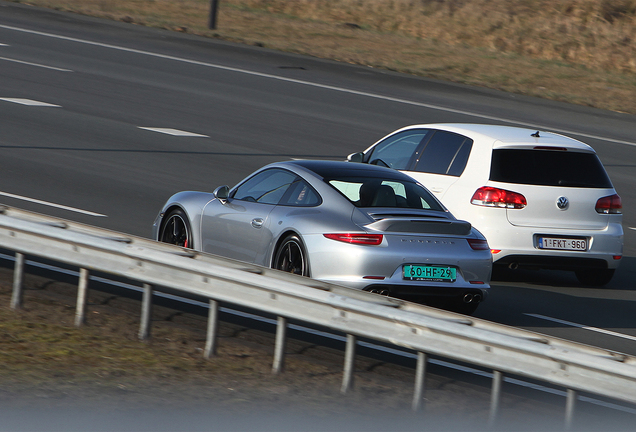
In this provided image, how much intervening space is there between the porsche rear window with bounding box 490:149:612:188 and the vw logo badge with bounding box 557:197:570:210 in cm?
19

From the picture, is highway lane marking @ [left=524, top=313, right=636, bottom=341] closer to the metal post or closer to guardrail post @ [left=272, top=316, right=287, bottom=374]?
guardrail post @ [left=272, top=316, right=287, bottom=374]

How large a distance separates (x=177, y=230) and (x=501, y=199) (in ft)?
11.3

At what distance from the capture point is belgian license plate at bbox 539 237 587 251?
10.8 meters

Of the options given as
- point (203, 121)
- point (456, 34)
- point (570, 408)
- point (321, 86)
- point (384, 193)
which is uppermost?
point (456, 34)

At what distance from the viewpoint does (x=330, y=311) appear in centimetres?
664

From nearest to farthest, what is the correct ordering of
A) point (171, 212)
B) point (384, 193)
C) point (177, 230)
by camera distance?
point (384, 193)
point (177, 230)
point (171, 212)

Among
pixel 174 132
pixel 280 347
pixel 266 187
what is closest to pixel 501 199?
pixel 266 187

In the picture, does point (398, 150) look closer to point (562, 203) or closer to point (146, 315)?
point (562, 203)

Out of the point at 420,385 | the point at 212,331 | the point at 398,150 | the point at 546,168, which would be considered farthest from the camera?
the point at 398,150

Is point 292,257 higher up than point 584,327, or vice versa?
point 292,257

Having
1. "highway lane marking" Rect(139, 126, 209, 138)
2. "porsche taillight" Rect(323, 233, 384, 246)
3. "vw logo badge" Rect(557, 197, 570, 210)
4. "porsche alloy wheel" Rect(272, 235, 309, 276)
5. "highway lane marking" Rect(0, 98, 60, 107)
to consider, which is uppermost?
"vw logo badge" Rect(557, 197, 570, 210)

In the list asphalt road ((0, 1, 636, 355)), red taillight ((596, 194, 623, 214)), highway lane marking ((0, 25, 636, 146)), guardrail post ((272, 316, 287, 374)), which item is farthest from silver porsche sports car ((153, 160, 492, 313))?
highway lane marking ((0, 25, 636, 146))

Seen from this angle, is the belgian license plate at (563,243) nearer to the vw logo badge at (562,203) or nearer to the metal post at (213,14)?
the vw logo badge at (562,203)

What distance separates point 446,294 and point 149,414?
3.41 metres
